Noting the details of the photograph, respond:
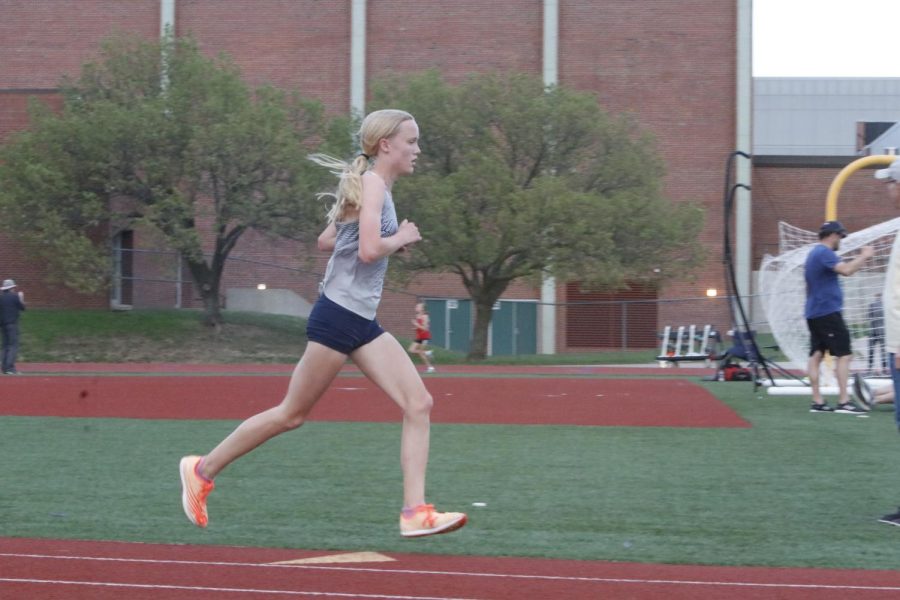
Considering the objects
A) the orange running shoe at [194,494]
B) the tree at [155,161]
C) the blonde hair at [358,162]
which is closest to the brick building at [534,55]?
the tree at [155,161]

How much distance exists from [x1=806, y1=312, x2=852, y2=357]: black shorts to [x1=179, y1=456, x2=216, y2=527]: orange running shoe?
8167mm

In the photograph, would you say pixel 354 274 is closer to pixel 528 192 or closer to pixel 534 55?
pixel 528 192

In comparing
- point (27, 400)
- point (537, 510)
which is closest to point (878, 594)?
point (537, 510)

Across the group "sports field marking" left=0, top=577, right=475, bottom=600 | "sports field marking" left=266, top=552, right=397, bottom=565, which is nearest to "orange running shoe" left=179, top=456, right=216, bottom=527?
"sports field marking" left=266, top=552, right=397, bottom=565

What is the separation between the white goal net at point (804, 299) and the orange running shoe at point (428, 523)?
10564mm

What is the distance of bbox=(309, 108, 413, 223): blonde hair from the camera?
5.46 m

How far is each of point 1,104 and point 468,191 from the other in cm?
1633

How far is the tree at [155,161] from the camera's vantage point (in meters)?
33.2

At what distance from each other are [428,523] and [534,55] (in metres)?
39.9

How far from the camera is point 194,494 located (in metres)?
5.86

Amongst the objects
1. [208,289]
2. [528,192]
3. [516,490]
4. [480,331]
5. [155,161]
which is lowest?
[516,490]

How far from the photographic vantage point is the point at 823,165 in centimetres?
4469

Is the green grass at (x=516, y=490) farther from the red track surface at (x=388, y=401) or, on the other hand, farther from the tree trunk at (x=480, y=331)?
the tree trunk at (x=480, y=331)

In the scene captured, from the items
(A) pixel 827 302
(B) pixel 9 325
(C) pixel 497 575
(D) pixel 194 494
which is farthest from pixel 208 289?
(C) pixel 497 575
